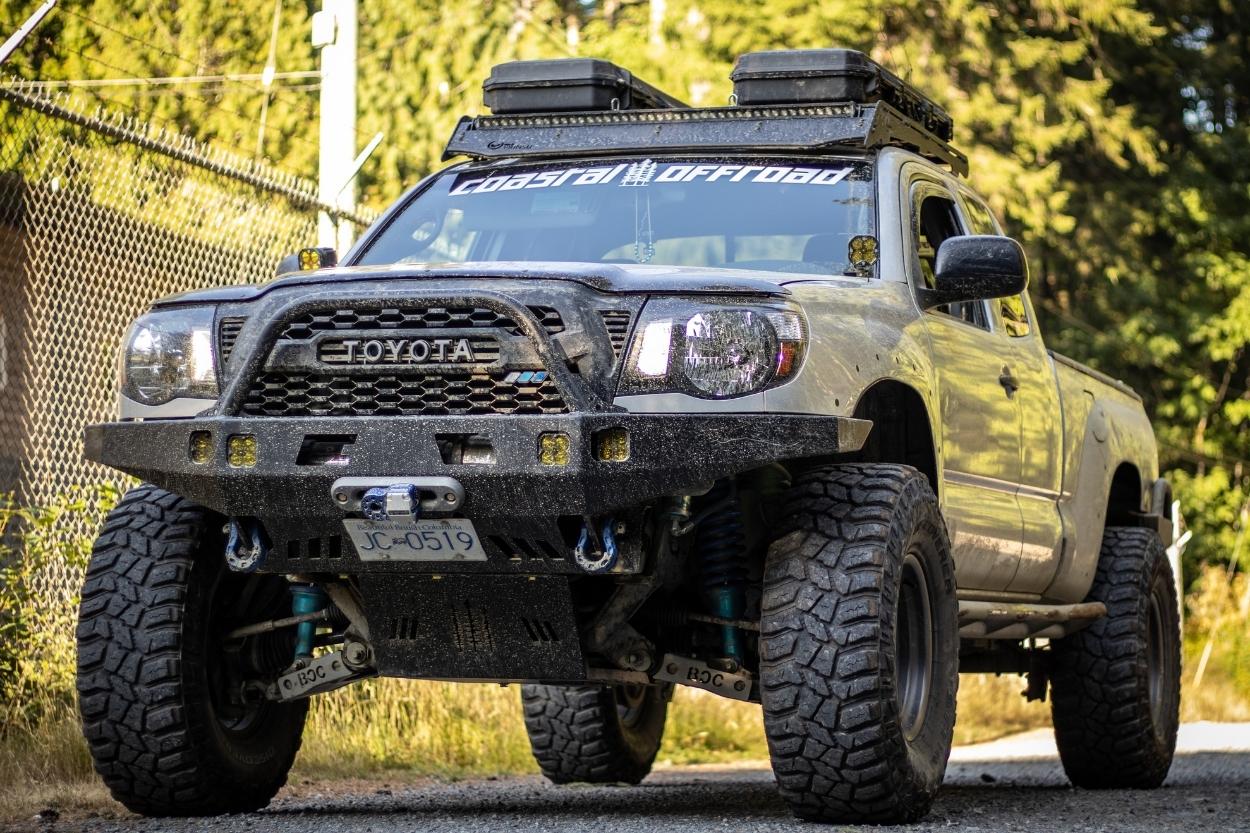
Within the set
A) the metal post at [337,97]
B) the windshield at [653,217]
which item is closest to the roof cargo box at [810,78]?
the windshield at [653,217]

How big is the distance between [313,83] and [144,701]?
2022 cm

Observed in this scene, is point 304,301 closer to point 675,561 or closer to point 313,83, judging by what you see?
point 675,561

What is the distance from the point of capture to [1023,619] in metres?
6.94

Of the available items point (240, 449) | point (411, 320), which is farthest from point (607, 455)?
point (240, 449)

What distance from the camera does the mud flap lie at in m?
5.25

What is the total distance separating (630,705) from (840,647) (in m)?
3.56

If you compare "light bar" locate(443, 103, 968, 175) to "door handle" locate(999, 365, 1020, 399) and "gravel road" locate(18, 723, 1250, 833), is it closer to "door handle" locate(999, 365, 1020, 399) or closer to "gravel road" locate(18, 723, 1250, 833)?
"door handle" locate(999, 365, 1020, 399)

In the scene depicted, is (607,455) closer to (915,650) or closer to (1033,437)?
(915,650)

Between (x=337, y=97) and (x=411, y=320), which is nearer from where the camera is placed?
(x=411, y=320)

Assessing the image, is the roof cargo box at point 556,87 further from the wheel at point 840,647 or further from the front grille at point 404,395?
the front grille at point 404,395

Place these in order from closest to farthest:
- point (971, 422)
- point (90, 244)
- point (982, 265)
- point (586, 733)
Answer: point (982, 265) < point (971, 422) < point (586, 733) < point (90, 244)

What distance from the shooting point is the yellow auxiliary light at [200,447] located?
5.12 metres

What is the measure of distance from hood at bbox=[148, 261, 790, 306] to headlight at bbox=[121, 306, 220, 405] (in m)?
0.08

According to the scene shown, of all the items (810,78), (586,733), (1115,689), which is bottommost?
(586,733)
